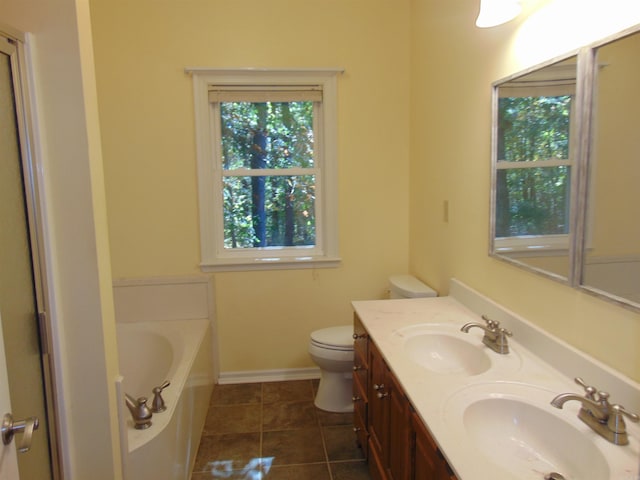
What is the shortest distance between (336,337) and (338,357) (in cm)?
13

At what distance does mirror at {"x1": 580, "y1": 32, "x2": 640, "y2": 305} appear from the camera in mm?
1109

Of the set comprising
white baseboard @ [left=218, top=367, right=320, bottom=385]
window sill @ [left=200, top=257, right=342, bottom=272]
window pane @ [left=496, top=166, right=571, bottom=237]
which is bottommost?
white baseboard @ [left=218, top=367, right=320, bottom=385]

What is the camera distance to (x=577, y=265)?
1331 millimetres

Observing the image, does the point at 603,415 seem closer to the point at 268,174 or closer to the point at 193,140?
the point at 268,174

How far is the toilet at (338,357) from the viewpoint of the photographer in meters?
2.53

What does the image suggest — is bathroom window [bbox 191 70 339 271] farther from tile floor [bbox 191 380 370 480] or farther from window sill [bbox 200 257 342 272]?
tile floor [bbox 191 380 370 480]

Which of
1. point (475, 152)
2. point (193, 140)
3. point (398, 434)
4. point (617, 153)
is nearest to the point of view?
point (617, 153)

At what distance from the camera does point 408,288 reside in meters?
2.65

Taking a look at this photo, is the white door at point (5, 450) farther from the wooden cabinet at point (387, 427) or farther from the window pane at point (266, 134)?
the window pane at point (266, 134)

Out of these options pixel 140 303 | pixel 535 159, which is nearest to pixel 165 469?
pixel 140 303

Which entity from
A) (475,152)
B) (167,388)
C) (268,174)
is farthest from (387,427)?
(268,174)

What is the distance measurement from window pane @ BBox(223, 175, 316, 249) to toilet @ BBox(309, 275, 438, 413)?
75cm

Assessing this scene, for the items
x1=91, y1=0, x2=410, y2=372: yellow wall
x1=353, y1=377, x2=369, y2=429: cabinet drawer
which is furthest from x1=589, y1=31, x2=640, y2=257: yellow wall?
x1=91, y1=0, x2=410, y2=372: yellow wall

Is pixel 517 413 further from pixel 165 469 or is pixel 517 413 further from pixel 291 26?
pixel 291 26
